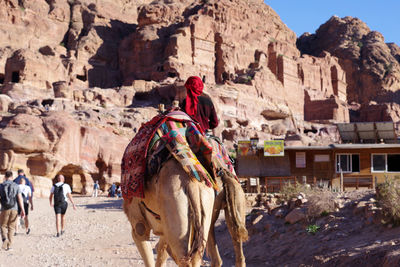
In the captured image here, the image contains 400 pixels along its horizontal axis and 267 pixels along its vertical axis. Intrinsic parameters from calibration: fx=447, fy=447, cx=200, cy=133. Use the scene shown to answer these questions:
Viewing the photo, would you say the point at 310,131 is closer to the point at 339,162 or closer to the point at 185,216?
the point at 339,162

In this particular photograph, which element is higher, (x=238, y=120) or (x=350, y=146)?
(x=238, y=120)

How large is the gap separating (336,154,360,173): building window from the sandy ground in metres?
11.0

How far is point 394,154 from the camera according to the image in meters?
20.8

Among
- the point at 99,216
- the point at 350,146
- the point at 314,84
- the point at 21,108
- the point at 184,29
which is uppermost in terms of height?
the point at 184,29

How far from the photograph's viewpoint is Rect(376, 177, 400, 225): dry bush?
7906mm

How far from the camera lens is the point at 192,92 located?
16.0ft

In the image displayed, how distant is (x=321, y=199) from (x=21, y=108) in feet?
100

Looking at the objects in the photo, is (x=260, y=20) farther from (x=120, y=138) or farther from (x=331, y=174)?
(x=331, y=174)

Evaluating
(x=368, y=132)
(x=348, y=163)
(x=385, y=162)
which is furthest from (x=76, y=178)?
(x=385, y=162)

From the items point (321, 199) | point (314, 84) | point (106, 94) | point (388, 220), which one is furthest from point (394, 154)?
point (314, 84)

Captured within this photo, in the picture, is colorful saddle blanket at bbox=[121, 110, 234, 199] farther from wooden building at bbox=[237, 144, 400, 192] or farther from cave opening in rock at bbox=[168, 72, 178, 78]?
cave opening in rock at bbox=[168, 72, 178, 78]

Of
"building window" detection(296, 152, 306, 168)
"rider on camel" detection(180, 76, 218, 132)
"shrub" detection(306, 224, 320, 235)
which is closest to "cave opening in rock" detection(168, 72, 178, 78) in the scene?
"building window" detection(296, 152, 306, 168)

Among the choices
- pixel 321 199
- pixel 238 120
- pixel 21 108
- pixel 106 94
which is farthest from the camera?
pixel 238 120

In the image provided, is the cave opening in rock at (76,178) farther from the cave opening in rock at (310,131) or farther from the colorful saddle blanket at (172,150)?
the cave opening in rock at (310,131)
